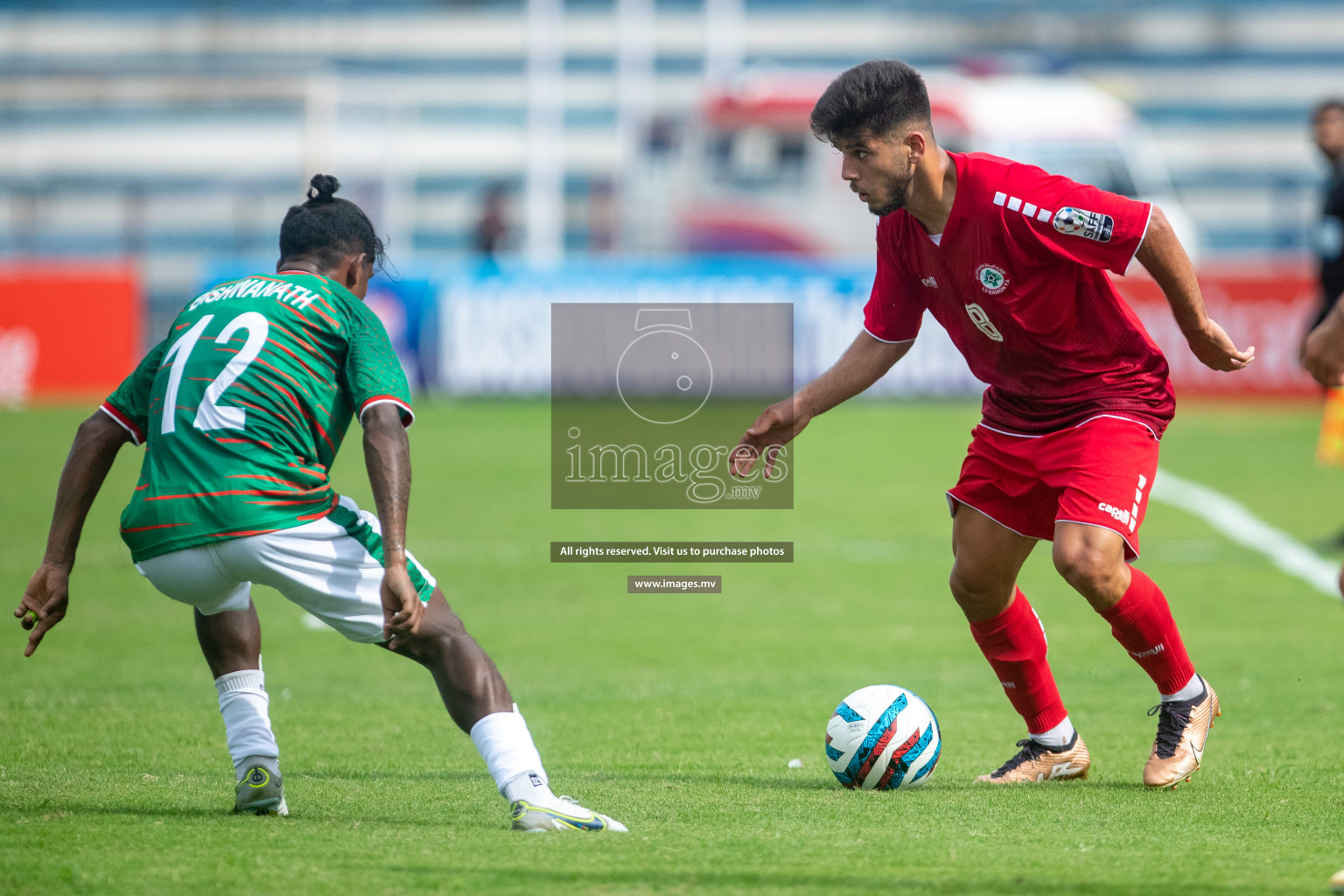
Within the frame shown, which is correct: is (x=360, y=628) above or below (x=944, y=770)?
above

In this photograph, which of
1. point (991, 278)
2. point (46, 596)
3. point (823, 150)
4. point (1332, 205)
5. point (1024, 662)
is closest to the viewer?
point (46, 596)

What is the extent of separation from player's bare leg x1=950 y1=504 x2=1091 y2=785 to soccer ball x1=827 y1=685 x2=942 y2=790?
0.97ft

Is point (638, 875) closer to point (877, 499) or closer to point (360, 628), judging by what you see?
point (360, 628)

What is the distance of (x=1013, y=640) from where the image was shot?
17.6ft

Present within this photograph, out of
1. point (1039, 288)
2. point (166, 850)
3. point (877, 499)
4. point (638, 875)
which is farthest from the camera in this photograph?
point (877, 499)

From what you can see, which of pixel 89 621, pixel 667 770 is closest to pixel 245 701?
pixel 667 770

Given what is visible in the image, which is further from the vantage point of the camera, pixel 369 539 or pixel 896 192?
pixel 896 192

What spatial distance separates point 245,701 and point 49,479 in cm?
1013

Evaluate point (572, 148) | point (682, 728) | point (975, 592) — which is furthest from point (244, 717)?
point (572, 148)

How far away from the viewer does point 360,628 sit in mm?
4328

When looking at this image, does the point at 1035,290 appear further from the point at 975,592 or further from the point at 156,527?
the point at 156,527

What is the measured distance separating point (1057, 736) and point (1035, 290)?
60.3 inches

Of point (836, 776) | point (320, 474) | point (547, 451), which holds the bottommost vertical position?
point (547, 451)

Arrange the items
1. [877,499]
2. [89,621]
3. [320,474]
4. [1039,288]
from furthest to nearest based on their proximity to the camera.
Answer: [877,499] → [89,621] → [1039,288] → [320,474]
